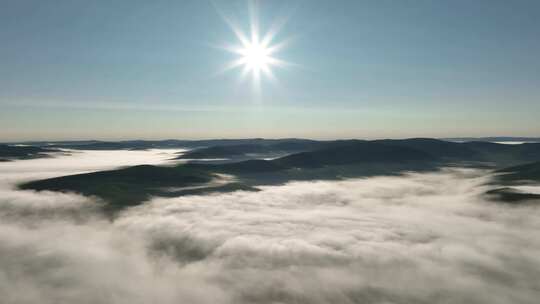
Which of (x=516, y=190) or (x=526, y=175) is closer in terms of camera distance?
(x=516, y=190)

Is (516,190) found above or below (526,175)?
below

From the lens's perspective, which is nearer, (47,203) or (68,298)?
(68,298)

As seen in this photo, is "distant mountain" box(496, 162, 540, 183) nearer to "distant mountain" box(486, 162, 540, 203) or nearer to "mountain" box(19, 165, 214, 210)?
"distant mountain" box(486, 162, 540, 203)

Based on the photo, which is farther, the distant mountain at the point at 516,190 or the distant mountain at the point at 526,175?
the distant mountain at the point at 526,175

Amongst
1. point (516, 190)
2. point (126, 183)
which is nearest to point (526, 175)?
point (516, 190)

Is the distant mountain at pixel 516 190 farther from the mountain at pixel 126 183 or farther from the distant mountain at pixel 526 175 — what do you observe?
the mountain at pixel 126 183

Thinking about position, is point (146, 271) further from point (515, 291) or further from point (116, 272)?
point (515, 291)

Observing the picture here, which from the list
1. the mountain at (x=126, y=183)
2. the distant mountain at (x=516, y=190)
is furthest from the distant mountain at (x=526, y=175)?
the mountain at (x=126, y=183)

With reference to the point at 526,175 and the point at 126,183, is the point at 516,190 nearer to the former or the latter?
the point at 526,175

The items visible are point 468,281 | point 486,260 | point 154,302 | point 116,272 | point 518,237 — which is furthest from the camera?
point 518,237

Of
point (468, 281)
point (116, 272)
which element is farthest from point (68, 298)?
point (468, 281)

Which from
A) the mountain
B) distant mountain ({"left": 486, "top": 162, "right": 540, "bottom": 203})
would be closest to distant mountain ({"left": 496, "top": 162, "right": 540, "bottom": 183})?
distant mountain ({"left": 486, "top": 162, "right": 540, "bottom": 203})
